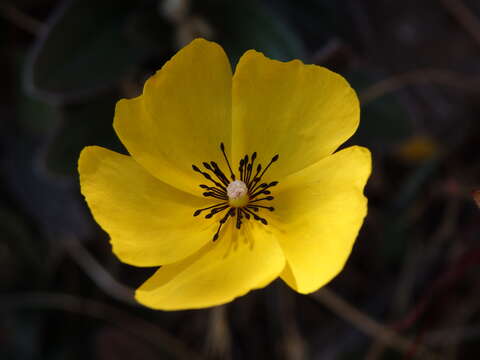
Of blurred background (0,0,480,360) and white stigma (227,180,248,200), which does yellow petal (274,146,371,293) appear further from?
blurred background (0,0,480,360)

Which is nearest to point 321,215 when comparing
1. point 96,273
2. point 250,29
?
point 250,29

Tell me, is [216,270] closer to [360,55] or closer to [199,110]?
[199,110]

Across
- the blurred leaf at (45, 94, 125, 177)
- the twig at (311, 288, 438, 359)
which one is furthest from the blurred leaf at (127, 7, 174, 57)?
the twig at (311, 288, 438, 359)

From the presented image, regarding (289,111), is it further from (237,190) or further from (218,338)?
(218,338)

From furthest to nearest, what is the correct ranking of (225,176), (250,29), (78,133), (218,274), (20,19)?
1. (20,19)
2. (78,133)
3. (250,29)
4. (225,176)
5. (218,274)

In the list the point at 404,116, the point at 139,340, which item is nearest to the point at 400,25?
the point at 404,116

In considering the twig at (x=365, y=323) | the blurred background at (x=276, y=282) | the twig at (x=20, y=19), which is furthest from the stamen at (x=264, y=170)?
the twig at (x=20, y=19)
